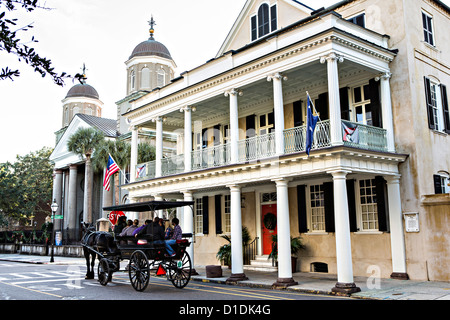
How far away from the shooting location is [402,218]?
14859 mm

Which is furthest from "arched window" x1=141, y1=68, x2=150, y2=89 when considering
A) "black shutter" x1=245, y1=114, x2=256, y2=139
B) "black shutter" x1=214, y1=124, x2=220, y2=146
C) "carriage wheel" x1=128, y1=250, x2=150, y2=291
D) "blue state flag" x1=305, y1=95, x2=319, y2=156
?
"carriage wheel" x1=128, y1=250, x2=150, y2=291

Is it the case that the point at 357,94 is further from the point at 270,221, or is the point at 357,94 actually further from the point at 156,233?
the point at 156,233

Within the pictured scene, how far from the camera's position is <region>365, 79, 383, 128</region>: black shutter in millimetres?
15545

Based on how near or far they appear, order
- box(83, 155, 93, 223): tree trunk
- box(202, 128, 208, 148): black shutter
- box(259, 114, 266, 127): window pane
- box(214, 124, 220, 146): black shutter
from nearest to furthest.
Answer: box(259, 114, 266, 127): window pane → box(214, 124, 220, 146): black shutter → box(202, 128, 208, 148): black shutter → box(83, 155, 93, 223): tree trunk

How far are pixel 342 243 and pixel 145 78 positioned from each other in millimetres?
34187

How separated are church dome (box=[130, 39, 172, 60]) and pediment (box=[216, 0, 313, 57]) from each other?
74.5 ft

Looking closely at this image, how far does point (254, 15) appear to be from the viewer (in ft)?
68.4

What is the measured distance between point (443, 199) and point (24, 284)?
14.6 metres

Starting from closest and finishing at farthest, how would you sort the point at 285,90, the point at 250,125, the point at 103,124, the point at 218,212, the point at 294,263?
1. the point at 294,263
2. the point at 285,90
3. the point at 250,125
4. the point at 218,212
5. the point at 103,124

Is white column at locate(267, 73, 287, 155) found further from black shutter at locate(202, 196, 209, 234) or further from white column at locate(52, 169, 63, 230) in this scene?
white column at locate(52, 169, 63, 230)

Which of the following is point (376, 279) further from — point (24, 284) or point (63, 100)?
point (63, 100)

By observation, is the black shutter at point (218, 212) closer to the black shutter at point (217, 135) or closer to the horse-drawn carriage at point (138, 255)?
the black shutter at point (217, 135)

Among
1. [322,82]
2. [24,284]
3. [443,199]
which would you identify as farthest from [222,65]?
[24,284]

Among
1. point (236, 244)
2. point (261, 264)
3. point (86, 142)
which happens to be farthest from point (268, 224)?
point (86, 142)
